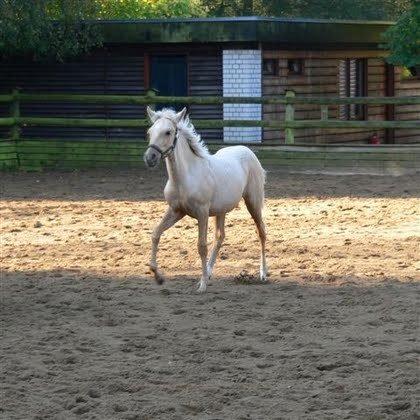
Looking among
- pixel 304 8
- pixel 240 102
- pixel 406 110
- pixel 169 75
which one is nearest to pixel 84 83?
pixel 169 75

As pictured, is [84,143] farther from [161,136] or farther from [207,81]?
[161,136]

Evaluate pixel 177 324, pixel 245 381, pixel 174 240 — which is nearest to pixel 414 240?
pixel 174 240

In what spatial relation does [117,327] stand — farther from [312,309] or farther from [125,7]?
[125,7]

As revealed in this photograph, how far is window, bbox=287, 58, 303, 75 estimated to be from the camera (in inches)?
971

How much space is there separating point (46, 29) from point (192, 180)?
1328cm

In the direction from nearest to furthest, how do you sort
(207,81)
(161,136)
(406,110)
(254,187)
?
1. (161,136)
2. (254,187)
3. (207,81)
4. (406,110)

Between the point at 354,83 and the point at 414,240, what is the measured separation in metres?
15.2

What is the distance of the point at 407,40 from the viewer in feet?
73.5

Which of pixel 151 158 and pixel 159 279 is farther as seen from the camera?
pixel 159 279

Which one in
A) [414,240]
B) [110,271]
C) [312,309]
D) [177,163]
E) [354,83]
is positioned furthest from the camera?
[354,83]

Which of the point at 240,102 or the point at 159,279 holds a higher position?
the point at 240,102

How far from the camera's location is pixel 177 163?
391 inches

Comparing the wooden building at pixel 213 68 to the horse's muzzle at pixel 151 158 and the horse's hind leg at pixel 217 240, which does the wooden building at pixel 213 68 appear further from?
the horse's muzzle at pixel 151 158

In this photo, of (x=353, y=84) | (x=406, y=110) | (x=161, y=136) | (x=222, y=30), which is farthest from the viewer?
(x=406, y=110)
